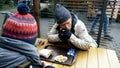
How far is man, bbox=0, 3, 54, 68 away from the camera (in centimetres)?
108

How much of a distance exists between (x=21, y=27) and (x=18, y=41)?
10 centimetres

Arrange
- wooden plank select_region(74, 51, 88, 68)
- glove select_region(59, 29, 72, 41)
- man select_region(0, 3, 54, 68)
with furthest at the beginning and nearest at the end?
1. glove select_region(59, 29, 72, 41)
2. wooden plank select_region(74, 51, 88, 68)
3. man select_region(0, 3, 54, 68)

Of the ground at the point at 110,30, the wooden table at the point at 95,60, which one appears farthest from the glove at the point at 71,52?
the ground at the point at 110,30

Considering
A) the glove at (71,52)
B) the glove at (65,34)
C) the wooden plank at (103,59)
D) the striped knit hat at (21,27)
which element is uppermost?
the striped knit hat at (21,27)

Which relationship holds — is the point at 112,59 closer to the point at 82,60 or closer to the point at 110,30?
the point at 82,60

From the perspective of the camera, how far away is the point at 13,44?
3.72 ft

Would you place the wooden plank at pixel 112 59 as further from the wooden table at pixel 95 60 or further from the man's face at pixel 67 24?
the man's face at pixel 67 24

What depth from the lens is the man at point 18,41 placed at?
1082mm

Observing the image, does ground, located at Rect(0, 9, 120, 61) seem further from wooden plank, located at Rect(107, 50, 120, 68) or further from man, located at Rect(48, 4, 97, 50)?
wooden plank, located at Rect(107, 50, 120, 68)

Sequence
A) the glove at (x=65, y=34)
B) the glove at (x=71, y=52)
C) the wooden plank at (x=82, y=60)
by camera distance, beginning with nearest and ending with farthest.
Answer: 1. the wooden plank at (x=82, y=60)
2. the glove at (x=71, y=52)
3. the glove at (x=65, y=34)

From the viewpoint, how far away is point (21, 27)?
3.81 feet

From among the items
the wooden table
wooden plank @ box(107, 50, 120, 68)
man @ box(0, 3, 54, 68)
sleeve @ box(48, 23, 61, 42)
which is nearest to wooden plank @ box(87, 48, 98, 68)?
the wooden table

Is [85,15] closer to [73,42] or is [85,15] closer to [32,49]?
[73,42]

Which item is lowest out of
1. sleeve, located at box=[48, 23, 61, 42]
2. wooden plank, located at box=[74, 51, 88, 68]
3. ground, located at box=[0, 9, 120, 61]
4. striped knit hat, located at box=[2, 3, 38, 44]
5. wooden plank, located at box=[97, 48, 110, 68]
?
ground, located at box=[0, 9, 120, 61]
